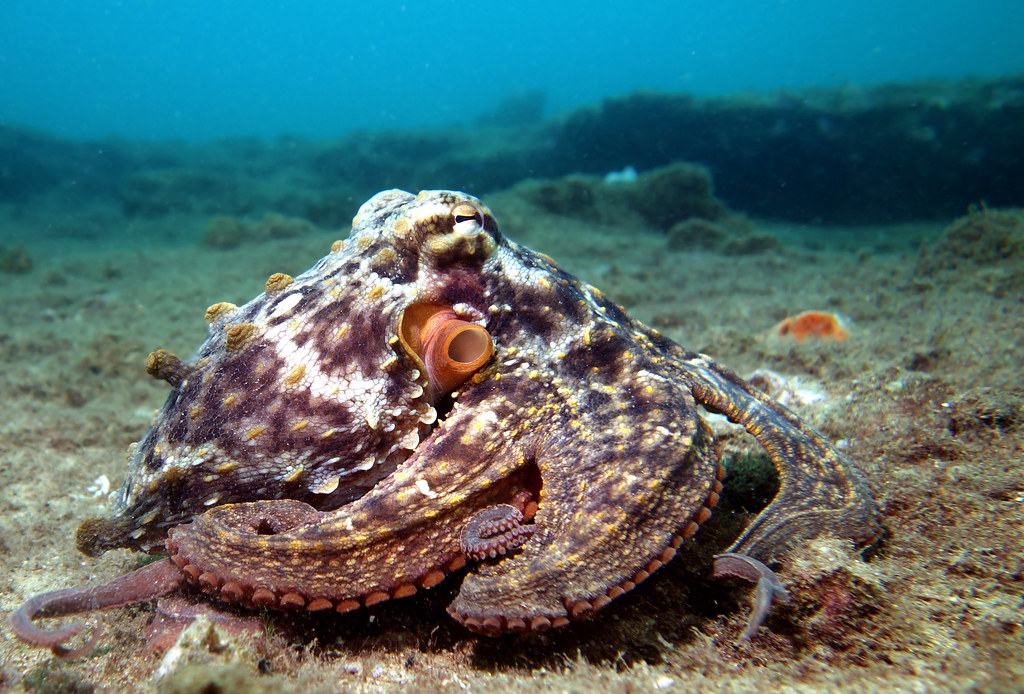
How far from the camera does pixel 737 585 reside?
229cm

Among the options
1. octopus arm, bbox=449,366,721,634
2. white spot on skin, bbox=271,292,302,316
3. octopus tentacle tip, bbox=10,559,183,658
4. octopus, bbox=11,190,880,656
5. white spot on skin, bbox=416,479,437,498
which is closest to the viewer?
octopus arm, bbox=449,366,721,634

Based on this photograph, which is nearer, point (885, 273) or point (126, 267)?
point (885, 273)

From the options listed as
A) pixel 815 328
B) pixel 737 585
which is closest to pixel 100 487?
pixel 737 585

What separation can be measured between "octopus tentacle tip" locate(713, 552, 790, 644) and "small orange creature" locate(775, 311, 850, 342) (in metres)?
4.47

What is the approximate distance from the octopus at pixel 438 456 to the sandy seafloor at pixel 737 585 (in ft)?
0.68

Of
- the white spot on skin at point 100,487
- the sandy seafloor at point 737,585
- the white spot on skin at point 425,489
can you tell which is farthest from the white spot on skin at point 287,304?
the white spot on skin at point 100,487

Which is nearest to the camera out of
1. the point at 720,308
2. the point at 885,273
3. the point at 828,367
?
the point at 828,367

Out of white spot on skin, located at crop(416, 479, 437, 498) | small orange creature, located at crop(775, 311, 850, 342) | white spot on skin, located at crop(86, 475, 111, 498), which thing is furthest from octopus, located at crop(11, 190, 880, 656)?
small orange creature, located at crop(775, 311, 850, 342)

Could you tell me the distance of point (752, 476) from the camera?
3031 mm

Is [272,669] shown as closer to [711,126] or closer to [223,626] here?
[223,626]

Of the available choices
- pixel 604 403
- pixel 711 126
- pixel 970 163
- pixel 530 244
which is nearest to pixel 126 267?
pixel 530 244

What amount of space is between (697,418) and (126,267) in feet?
51.7

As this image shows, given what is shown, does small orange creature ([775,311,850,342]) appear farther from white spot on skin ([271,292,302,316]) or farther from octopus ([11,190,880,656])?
white spot on skin ([271,292,302,316])

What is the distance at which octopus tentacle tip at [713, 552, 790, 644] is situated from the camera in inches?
75.4
